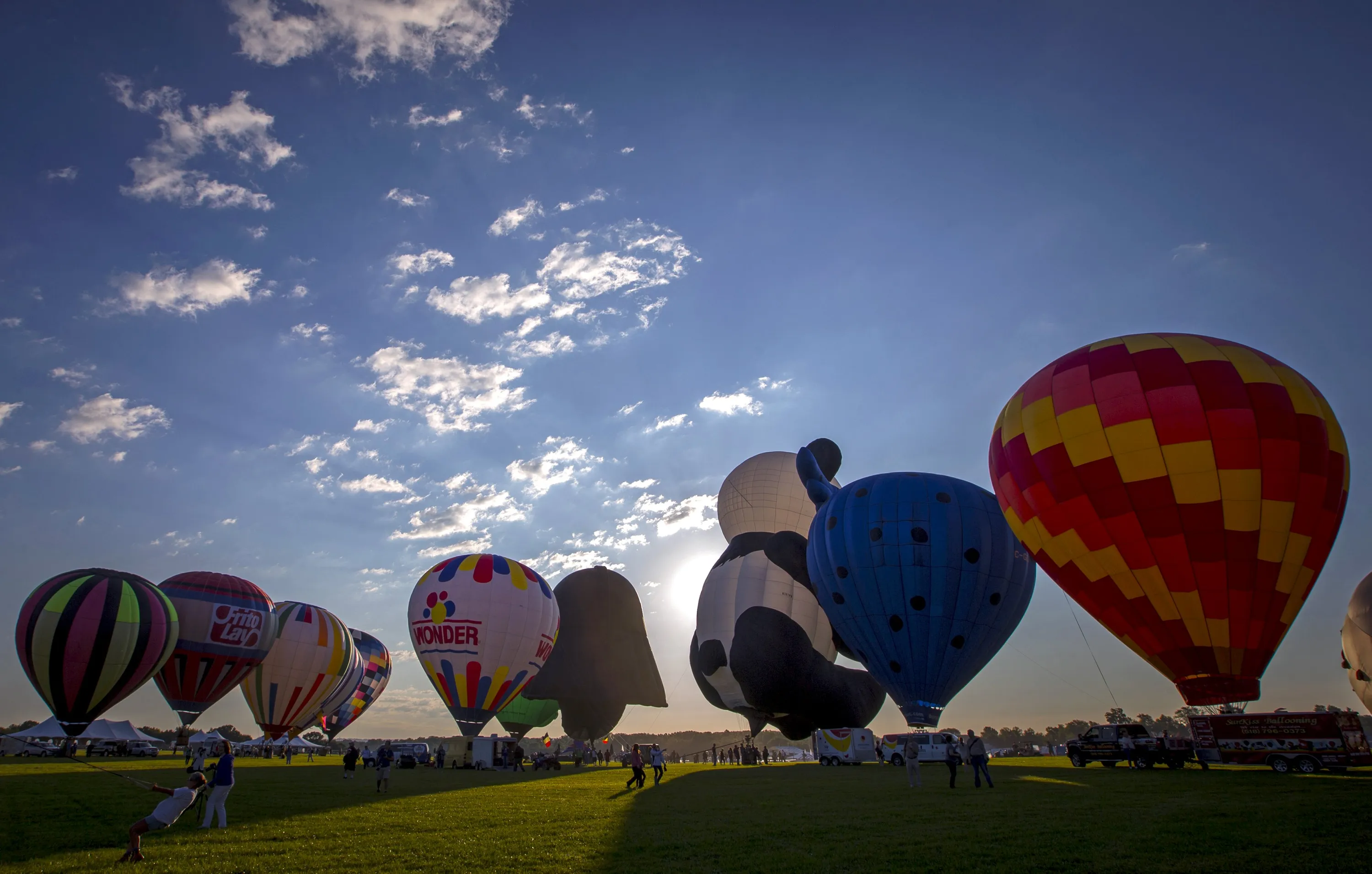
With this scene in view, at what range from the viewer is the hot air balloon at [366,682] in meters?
50.9

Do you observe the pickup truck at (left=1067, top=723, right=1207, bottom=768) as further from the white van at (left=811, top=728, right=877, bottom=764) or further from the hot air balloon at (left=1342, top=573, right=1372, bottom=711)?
the hot air balloon at (left=1342, top=573, right=1372, bottom=711)

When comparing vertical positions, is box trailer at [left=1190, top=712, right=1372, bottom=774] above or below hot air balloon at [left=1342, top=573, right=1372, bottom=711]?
below

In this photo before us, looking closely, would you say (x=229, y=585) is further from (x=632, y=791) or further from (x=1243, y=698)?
(x=1243, y=698)

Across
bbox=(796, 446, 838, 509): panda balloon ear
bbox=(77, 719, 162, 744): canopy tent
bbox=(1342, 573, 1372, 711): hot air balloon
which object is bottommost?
bbox=(77, 719, 162, 744): canopy tent

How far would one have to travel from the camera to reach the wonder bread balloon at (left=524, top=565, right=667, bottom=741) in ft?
139

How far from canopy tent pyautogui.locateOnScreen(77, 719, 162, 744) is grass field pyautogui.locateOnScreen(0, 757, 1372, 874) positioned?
3892 centimetres

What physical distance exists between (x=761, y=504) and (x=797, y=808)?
22125 millimetres

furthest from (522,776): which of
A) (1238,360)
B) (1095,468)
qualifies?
(1238,360)

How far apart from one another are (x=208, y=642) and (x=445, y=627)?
919 centimetres

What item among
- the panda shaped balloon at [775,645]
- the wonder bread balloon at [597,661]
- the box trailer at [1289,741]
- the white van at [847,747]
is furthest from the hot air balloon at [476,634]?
the box trailer at [1289,741]

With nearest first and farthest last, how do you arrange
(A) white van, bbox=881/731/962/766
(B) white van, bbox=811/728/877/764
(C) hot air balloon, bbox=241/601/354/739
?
1. (A) white van, bbox=881/731/962/766
2. (B) white van, bbox=811/728/877/764
3. (C) hot air balloon, bbox=241/601/354/739

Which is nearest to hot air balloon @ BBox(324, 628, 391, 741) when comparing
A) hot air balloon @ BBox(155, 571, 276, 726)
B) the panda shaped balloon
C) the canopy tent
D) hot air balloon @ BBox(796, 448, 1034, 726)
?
the canopy tent

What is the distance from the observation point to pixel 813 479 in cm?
2961

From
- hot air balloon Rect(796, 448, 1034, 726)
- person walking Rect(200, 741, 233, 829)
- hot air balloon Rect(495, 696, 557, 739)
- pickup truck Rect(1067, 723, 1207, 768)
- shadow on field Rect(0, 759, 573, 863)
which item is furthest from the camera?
hot air balloon Rect(495, 696, 557, 739)
